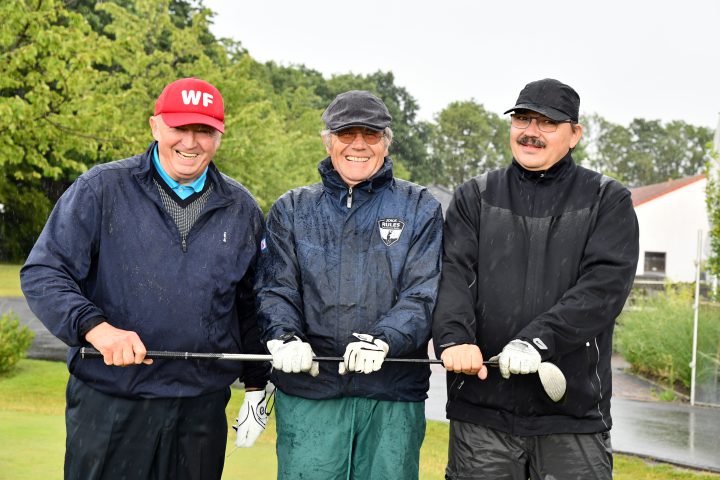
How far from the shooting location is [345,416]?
147 inches

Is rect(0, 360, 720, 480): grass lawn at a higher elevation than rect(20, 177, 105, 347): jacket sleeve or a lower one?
lower

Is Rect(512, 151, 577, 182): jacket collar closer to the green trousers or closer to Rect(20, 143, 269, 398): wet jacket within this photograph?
the green trousers

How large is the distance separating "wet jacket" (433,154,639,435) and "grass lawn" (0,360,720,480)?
96.1 inches

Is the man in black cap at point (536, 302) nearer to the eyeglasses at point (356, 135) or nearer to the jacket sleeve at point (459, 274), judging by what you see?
the jacket sleeve at point (459, 274)

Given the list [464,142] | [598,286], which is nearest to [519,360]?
[598,286]

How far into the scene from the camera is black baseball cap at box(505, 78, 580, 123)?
3805 mm

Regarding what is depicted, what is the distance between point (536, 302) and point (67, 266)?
197 centimetres

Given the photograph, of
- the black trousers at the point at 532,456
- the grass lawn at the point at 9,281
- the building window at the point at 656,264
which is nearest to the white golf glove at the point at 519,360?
the black trousers at the point at 532,456

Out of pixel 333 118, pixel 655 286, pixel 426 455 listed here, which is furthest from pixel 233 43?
pixel 333 118

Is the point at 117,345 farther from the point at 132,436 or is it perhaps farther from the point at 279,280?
the point at 279,280

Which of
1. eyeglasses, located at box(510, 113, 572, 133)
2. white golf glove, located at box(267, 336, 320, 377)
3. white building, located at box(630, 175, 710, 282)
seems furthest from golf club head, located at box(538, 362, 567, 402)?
white building, located at box(630, 175, 710, 282)

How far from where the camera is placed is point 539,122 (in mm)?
3865

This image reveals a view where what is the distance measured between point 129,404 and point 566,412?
183 cm

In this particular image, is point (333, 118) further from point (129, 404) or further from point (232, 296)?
point (129, 404)
